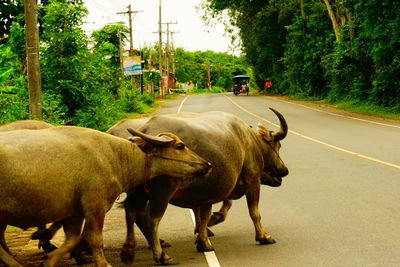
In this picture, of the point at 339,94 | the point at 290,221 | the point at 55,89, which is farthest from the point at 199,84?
the point at 290,221

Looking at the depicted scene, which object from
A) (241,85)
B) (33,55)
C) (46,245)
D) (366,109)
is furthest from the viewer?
(241,85)

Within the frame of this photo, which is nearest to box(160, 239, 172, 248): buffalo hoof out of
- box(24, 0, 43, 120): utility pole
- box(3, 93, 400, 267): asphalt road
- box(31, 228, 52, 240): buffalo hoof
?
box(3, 93, 400, 267): asphalt road

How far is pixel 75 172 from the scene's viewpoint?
615 centimetres

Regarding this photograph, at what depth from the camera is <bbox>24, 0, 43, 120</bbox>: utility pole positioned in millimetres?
12586

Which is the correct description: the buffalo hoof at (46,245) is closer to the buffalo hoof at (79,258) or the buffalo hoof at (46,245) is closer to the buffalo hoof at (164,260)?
the buffalo hoof at (79,258)

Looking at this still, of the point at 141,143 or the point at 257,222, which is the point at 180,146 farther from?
the point at 257,222

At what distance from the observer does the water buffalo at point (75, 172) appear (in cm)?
580

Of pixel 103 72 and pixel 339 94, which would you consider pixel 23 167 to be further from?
pixel 339 94

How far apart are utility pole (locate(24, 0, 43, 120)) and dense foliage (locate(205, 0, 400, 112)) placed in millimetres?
23444

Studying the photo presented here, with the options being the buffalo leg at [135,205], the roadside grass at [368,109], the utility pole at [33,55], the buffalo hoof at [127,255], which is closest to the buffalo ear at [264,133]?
the buffalo leg at [135,205]

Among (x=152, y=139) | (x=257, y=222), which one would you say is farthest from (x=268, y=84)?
(x=152, y=139)

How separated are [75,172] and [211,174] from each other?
72.4 inches

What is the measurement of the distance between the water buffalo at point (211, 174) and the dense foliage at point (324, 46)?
84.9ft

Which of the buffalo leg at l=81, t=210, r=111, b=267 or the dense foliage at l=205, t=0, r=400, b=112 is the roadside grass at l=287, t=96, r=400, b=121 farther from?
the buffalo leg at l=81, t=210, r=111, b=267
